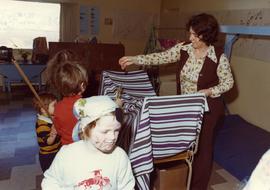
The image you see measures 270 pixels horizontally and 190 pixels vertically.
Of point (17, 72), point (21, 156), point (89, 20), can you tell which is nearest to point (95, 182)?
point (21, 156)

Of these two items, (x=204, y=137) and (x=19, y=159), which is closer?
(x=204, y=137)

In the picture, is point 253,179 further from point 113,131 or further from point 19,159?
point 19,159

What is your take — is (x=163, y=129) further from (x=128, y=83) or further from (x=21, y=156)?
(x=21, y=156)

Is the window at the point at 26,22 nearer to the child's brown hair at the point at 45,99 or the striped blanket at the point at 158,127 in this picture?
the child's brown hair at the point at 45,99

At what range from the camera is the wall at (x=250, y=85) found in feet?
9.59

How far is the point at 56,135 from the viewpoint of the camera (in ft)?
5.27

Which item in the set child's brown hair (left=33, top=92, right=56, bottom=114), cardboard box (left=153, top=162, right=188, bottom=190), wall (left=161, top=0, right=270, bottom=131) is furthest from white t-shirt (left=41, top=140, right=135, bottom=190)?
wall (left=161, top=0, right=270, bottom=131)

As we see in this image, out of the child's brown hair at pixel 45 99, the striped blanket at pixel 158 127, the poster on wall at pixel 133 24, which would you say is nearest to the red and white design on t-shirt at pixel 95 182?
the striped blanket at pixel 158 127

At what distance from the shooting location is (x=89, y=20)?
4.73 m

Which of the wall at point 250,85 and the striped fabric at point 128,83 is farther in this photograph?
the wall at point 250,85

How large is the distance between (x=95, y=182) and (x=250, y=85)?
2.57 m

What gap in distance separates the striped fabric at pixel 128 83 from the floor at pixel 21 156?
3.08 ft

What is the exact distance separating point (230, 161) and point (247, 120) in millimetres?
1002

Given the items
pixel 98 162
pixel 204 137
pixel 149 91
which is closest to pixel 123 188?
pixel 98 162
